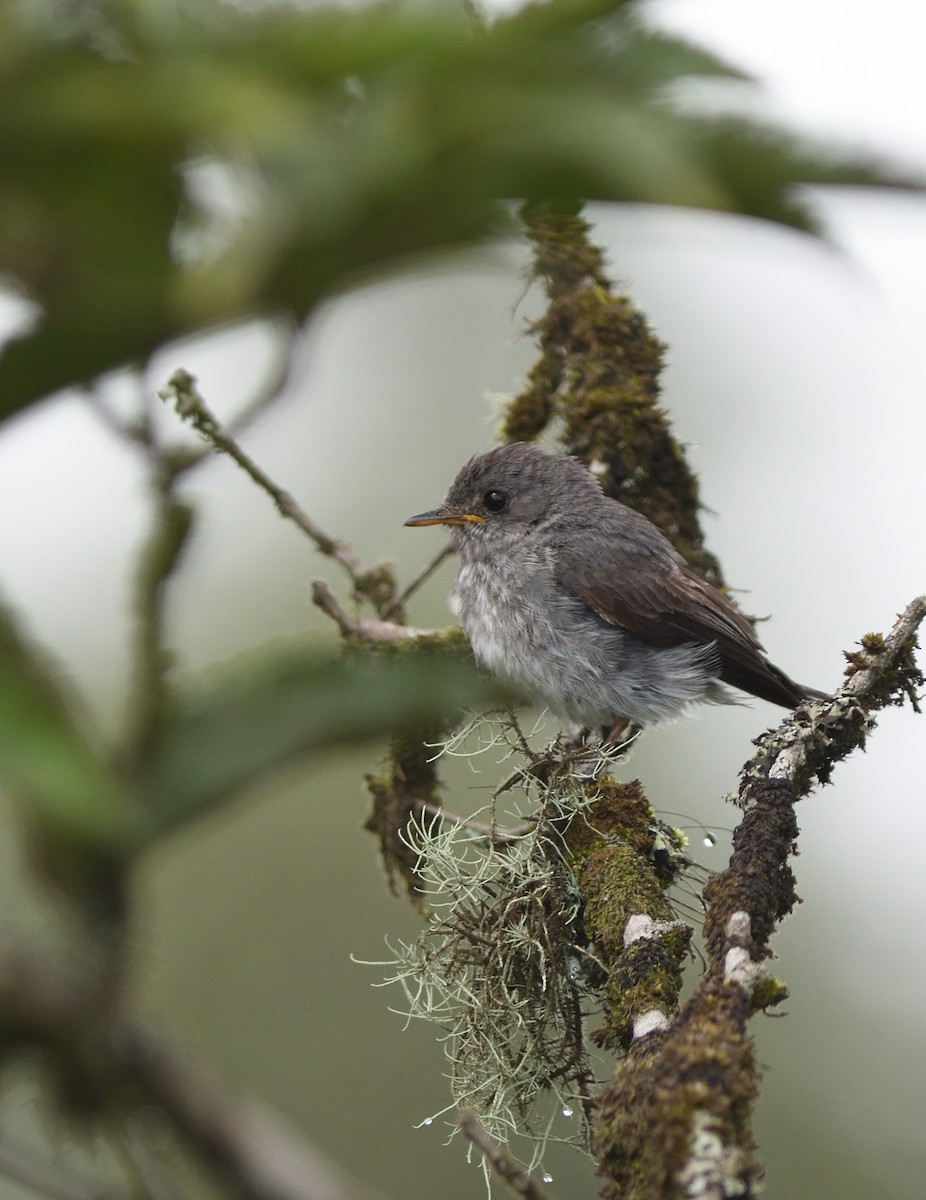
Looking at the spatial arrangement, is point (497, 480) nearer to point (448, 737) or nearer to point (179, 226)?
point (448, 737)

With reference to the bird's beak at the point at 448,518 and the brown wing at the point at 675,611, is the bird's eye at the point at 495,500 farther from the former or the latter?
the brown wing at the point at 675,611

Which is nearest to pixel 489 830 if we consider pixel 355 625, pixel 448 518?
pixel 355 625

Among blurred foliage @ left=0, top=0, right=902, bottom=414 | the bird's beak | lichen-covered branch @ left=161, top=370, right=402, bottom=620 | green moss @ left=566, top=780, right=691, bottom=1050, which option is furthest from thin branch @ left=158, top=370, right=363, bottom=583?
blurred foliage @ left=0, top=0, right=902, bottom=414

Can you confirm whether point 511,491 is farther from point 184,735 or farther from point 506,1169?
point 184,735

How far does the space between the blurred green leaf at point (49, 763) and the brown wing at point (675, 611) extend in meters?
4.01

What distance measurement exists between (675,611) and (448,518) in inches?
50.6

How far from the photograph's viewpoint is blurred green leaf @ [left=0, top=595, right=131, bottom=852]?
749 mm

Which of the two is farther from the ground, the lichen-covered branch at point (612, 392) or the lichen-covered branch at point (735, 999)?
the lichen-covered branch at point (612, 392)

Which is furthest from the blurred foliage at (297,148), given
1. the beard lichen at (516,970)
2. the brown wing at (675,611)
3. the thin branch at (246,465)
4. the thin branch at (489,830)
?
the brown wing at (675,611)

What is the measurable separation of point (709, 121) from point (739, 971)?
1.85 m

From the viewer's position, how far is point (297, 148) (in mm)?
883

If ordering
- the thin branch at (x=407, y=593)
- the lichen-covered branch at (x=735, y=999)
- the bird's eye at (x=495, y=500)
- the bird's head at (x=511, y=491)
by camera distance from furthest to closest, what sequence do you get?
the bird's eye at (x=495, y=500), the bird's head at (x=511, y=491), the thin branch at (x=407, y=593), the lichen-covered branch at (x=735, y=999)

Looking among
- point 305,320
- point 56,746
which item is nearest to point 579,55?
point 305,320

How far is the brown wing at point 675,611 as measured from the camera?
15.4 ft
